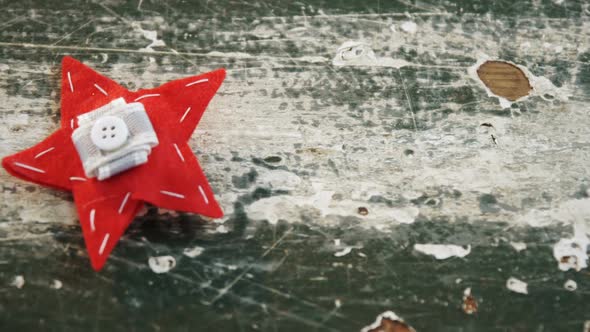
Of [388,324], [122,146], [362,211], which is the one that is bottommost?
[388,324]

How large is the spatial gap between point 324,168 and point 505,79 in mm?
394

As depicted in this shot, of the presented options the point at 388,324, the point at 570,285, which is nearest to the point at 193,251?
the point at 388,324

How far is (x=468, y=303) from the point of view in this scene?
2.86ft

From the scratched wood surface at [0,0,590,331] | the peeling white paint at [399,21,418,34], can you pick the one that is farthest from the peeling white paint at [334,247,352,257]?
the peeling white paint at [399,21,418,34]

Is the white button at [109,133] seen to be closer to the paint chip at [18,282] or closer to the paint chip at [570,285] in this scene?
the paint chip at [18,282]

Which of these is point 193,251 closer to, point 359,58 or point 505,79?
point 359,58

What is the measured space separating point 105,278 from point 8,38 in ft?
1.69

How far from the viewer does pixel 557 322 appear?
865 mm

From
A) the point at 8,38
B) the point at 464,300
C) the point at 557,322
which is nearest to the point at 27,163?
the point at 8,38

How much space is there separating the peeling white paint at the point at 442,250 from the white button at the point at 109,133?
0.48m

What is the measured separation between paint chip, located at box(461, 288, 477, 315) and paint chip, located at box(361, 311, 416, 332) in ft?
0.29

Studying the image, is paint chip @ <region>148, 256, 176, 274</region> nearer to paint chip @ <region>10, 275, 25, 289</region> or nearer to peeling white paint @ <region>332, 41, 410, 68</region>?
paint chip @ <region>10, 275, 25, 289</region>

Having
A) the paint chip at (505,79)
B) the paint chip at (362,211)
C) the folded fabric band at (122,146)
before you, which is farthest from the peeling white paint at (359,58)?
the folded fabric band at (122,146)

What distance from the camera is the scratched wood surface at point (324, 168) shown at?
862 millimetres
